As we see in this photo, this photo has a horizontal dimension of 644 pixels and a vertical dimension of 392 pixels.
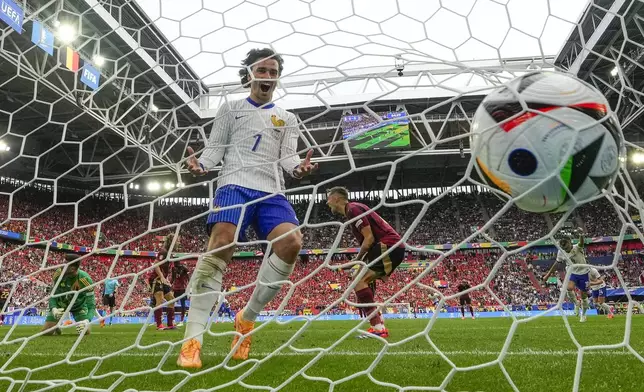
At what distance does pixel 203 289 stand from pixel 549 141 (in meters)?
1.83

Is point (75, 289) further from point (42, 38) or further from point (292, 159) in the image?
point (292, 159)

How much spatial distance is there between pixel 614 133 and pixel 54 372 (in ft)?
9.06

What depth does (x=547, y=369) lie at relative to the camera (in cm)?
217

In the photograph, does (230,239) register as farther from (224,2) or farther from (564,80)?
(564,80)

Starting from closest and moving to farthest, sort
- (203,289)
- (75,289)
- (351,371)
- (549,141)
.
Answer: (549,141) < (351,371) < (203,289) < (75,289)

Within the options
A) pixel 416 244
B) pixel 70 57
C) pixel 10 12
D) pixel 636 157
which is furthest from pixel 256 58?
pixel 416 244

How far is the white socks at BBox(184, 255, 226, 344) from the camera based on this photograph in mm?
2434

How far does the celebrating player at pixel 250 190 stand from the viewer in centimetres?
A: 247

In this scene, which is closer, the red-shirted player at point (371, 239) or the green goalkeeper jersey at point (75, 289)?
the red-shirted player at point (371, 239)

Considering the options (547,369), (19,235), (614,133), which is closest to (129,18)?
(614,133)

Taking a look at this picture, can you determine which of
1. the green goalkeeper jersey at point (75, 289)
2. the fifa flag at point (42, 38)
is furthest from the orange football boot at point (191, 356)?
the green goalkeeper jersey at point (75, 289)

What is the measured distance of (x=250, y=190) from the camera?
2605 mm

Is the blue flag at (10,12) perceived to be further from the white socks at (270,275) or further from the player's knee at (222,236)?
the white socks at (270,275)

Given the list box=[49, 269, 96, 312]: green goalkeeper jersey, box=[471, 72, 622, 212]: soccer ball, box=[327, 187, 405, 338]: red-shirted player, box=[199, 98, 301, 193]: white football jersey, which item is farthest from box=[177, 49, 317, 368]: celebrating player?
box=[49, 269, 96, 312]: green goalkeeper jersey
